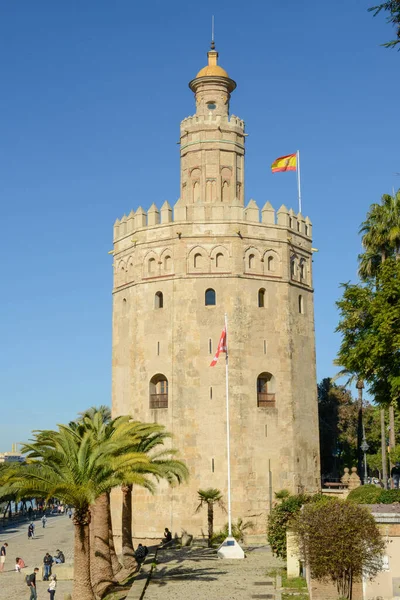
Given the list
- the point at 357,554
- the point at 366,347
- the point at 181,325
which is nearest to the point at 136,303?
the point at 181,325

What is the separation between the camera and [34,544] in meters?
48.5

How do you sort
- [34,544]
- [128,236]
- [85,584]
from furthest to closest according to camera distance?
[34,544]
[128,236]
[85,584]

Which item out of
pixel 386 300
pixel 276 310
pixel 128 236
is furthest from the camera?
pixel 128 236

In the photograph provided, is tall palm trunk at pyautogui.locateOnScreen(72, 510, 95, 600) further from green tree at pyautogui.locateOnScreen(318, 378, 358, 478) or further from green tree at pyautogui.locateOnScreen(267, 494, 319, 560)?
green tree at pyautogui.locateOnScreen(318, 378, 358, 478)

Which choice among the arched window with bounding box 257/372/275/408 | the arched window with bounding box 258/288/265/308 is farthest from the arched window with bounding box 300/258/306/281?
the arched window with bounding box 257/372/275/408

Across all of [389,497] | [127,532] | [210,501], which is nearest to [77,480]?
[127,532]

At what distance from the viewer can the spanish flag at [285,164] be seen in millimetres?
40531

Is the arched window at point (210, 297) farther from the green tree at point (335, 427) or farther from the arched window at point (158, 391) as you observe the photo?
the green tree at point (335, 427)

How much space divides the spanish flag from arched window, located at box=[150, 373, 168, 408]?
40.9 ft

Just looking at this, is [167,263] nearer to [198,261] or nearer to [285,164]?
[198,261]

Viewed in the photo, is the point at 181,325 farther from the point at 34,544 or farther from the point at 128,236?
the point at 34,544

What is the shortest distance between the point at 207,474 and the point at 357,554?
655 inches

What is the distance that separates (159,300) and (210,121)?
10246 millimetres

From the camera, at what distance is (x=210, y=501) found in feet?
117
